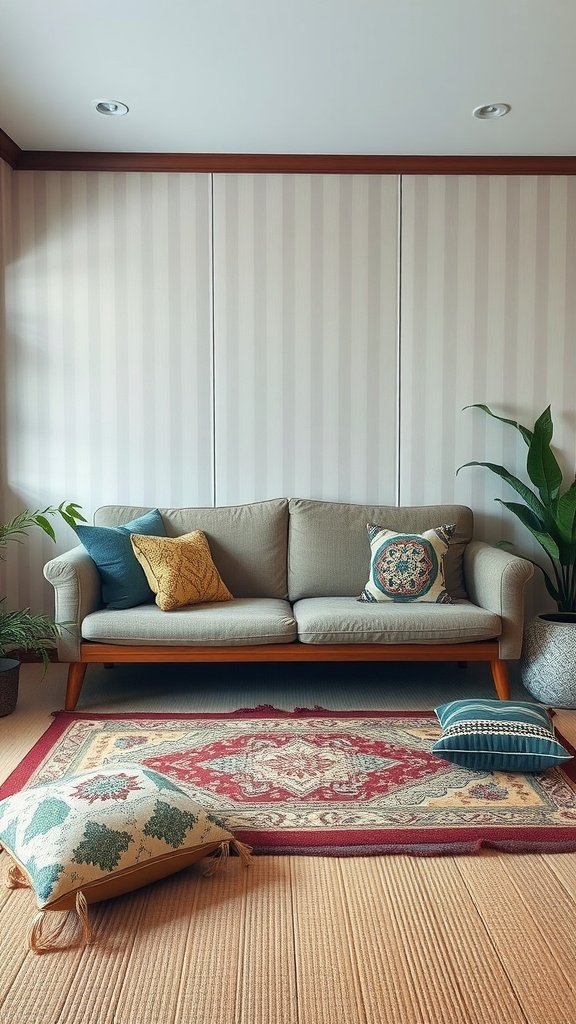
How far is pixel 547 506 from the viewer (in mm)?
4004

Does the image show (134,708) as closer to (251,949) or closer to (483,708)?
(483,708)

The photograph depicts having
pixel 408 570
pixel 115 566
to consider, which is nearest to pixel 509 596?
pixel 408 570

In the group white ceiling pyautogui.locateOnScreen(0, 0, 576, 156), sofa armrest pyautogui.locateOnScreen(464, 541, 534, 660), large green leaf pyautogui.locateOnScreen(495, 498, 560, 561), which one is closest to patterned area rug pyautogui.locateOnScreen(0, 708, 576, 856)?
sofa armrest pyautogui.locateOnScreen(464, 541, 534, 660)

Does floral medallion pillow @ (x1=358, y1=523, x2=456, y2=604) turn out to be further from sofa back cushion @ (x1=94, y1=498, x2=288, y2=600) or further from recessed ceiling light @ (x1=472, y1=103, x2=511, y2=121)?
recessed ceiling light @ (x1=472, y1=103, x2=511, y2=121)

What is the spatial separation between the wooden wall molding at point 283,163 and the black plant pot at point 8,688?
2.51 meters

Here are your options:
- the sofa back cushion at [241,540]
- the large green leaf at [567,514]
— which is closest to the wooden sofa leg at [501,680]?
the large green leaf at [567,514]

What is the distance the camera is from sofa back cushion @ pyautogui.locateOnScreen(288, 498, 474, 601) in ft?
13.2

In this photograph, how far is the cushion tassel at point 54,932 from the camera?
1.83m

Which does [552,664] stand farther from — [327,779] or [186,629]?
[186,629]

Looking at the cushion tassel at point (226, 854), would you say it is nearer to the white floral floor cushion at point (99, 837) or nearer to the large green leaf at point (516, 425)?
the white floral floor cushion at point (99, 837)

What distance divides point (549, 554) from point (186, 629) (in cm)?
175

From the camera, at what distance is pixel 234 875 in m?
2.16

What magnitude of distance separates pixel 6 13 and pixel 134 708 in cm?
266

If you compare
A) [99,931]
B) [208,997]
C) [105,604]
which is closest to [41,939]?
[99,931]
